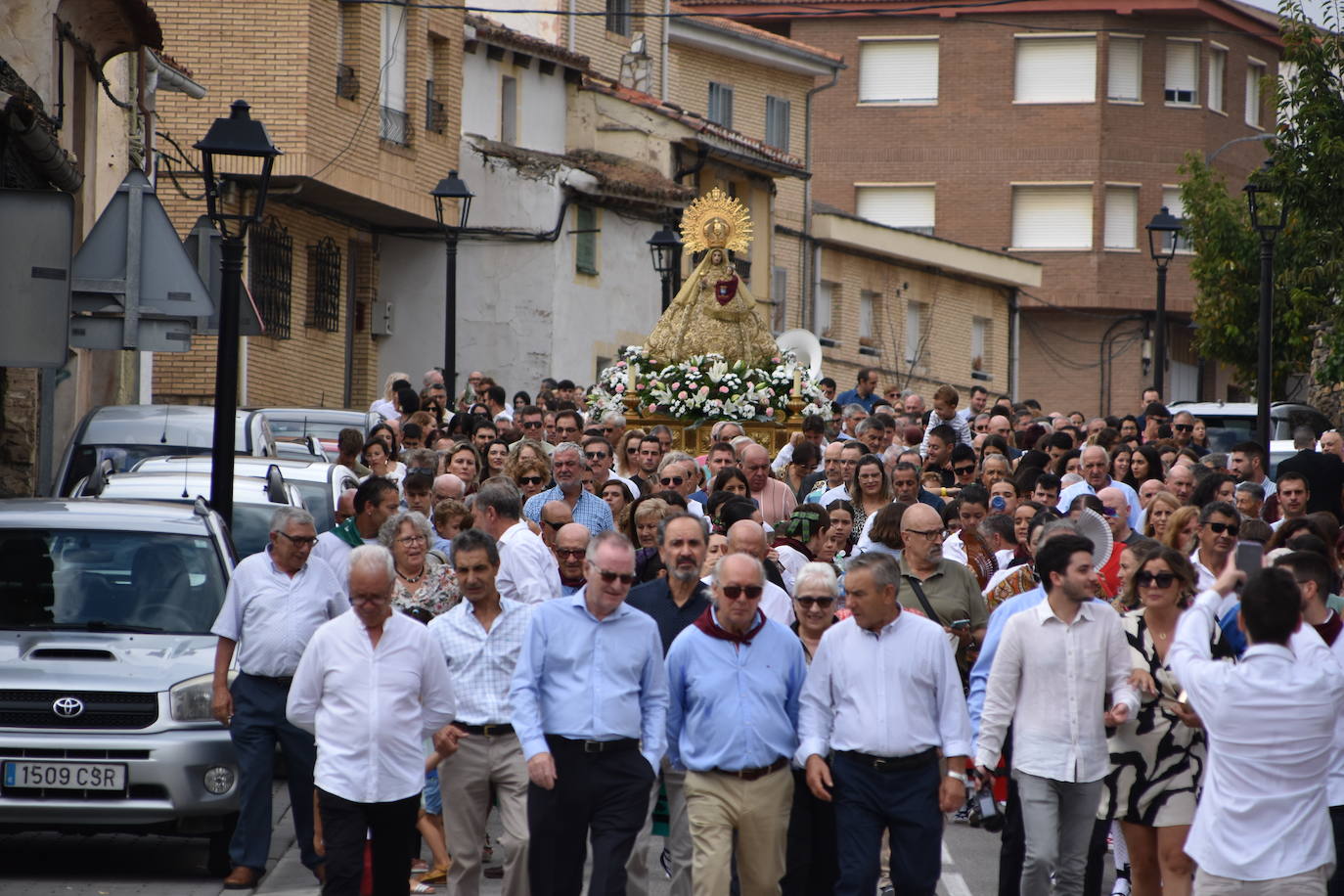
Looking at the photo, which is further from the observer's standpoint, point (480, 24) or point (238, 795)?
point (480, 24)

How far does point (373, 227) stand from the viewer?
119ft

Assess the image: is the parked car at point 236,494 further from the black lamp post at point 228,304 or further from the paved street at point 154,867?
the paved street at point 154,867

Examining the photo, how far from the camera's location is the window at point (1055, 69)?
55438mm

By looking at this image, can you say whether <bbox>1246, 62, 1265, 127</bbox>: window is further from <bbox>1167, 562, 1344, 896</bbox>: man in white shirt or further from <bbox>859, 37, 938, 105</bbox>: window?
<bbox>1167, 562, 1344, 896</bbox>: man in white shirt

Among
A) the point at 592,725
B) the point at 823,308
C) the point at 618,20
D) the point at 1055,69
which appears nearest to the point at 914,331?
the point at 823,308

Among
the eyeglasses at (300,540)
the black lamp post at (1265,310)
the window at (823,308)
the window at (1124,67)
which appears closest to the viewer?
the eyeglasses at (300,540)

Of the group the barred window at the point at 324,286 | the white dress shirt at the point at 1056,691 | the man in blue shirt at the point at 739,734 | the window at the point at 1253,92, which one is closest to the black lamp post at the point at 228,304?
the man in blue shirt at the point at 739,734

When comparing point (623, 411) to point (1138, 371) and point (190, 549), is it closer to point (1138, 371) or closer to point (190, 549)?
point (190, 549)

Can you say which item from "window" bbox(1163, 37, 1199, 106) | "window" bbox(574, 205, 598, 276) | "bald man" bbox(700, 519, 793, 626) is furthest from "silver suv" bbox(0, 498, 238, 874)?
"window" bbox(1163, 37, 1199, 106)

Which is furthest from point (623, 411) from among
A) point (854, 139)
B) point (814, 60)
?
point (854, 139)

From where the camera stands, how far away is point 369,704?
9539 millimetres

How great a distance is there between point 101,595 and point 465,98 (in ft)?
86.4

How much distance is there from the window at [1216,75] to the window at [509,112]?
23.8 metres

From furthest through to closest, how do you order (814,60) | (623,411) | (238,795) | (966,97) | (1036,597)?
(966,97) → (814,60) → (623,411) → (238,795) → (1036,597)
